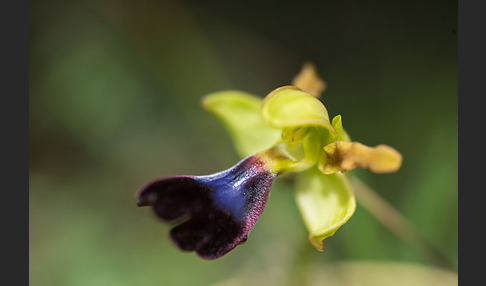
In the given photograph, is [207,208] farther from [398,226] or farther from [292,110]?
[398,226]

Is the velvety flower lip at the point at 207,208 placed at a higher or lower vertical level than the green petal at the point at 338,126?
lower

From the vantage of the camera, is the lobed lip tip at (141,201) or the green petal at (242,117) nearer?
the lobed lip tip at (141,201)

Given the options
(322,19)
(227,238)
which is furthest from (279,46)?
(227,238)

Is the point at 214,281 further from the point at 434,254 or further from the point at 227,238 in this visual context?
the point at 227,238

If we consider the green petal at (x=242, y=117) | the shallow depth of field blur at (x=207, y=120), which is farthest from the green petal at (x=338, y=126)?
the shallow depth of field blur at (x=207, y=120)

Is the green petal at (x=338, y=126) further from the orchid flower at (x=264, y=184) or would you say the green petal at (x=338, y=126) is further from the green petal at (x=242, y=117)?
the green petal at (x=242, y=117)

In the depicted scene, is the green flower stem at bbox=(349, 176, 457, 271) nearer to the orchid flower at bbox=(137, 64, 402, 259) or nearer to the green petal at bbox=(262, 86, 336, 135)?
the orchid flower at bbox=(137, 64, 402, 259)

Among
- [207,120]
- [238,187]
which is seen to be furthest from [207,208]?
[207,120]
